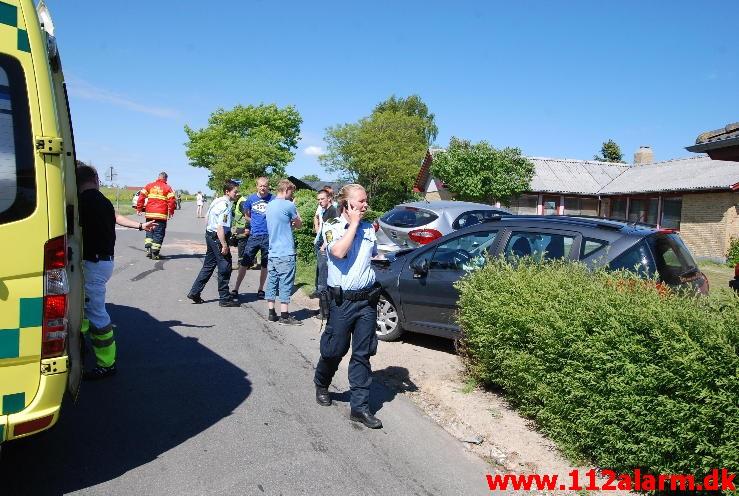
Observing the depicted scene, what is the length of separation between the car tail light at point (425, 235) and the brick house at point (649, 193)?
17172mm

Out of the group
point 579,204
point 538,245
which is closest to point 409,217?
point 538,245

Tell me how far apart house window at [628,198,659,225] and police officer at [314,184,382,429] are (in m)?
26.5

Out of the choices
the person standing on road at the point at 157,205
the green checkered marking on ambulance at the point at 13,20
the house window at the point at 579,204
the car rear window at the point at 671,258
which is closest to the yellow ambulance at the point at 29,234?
the green checkered marking on ambulance at the point at 13,20

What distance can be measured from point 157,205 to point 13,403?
10280 millimetres

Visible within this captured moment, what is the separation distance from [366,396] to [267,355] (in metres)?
1.99

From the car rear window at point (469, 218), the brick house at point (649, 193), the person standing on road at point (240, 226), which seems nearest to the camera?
the car rear window at point (469, 218)

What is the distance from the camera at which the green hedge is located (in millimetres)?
2934

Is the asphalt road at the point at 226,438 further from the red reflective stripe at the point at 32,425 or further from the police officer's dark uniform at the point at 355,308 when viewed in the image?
the red reflective stripe at the point at 32,425

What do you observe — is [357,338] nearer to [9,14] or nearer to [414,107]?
[9,14]

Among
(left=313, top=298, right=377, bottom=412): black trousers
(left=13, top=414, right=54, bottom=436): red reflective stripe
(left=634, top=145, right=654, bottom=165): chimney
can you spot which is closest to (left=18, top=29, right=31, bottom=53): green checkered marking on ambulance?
(left=13, top=414, right=54, bottom=436): red reflective stripe

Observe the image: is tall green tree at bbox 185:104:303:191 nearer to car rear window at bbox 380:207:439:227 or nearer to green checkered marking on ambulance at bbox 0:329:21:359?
car rear window at bbox 380:207:439:227

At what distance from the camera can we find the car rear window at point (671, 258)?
5.16 meters

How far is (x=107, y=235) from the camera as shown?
486 centimetres

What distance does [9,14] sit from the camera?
2.80 m
